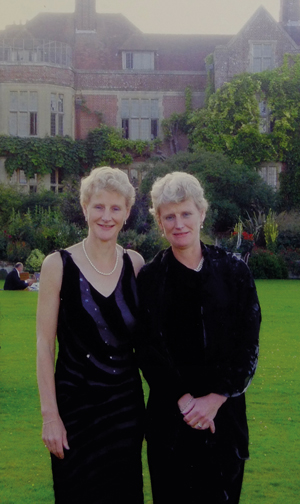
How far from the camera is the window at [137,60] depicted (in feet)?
100

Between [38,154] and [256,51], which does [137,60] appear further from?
[38,154]

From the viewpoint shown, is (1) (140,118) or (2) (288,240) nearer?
(2) (288,240)

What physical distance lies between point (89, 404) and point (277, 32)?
2800cm

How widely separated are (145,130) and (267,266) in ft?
34.6

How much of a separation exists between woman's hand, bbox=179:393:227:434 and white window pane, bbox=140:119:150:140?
88.2 feet

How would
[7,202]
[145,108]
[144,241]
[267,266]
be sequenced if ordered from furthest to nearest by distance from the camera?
[145,108], [7,202], [267,266], [144,241]

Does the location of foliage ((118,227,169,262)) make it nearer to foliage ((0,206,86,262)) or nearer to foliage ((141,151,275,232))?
foliage ((0,206,86,262))

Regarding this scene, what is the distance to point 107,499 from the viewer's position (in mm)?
2959

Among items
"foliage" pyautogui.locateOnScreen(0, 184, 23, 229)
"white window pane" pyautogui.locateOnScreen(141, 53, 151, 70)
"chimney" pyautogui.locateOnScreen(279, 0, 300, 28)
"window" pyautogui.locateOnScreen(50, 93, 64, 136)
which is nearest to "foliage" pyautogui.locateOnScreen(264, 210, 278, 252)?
"foliage" pyautogui.locateOnScreen(0, 184, 23, 229)

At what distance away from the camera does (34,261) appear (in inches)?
753

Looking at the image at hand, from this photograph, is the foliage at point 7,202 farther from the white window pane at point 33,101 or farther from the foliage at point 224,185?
the white window pane at point 33,101

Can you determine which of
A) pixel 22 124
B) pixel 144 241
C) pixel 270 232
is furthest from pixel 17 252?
pixel 22 124

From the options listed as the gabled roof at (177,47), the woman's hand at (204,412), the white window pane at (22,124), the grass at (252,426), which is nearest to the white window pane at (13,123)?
the white window pane at (22,124)

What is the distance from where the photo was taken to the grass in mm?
4270
